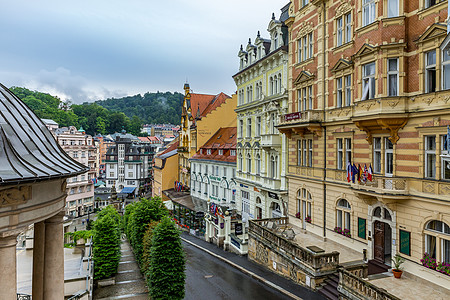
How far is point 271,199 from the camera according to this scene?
29.4m

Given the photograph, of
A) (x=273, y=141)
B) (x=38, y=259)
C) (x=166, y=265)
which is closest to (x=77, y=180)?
(x=273, y=141)

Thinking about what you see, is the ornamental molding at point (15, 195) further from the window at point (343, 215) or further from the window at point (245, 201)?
the window at point (245, 201)

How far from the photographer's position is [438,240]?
570 inches

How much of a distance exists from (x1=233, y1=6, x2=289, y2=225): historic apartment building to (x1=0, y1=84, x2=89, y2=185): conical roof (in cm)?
2050

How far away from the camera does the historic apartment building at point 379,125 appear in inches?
578

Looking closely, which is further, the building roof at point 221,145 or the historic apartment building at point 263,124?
the building roof at point 221,145

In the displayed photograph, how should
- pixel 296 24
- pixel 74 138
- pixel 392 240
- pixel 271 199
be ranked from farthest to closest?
1. pixel 74 138
2. pixel 271 199
3. pixel 296 24
4. pixel 392 240

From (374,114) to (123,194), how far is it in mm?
80949

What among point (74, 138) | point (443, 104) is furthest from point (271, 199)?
point (74, 138)

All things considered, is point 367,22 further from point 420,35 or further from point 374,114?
point 374,114

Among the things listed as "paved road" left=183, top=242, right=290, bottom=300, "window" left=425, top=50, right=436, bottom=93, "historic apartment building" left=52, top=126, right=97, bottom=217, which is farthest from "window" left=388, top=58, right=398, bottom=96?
"historic apartment building" left=52, top=126, right=97, bottom=217

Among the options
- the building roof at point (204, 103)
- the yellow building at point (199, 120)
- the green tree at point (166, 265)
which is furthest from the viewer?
the building roof at point (204, 103)

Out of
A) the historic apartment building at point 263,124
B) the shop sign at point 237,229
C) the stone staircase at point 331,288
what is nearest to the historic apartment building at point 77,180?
the historic apartment building at point 263,124

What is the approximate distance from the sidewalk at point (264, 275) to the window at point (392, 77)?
11250mm
